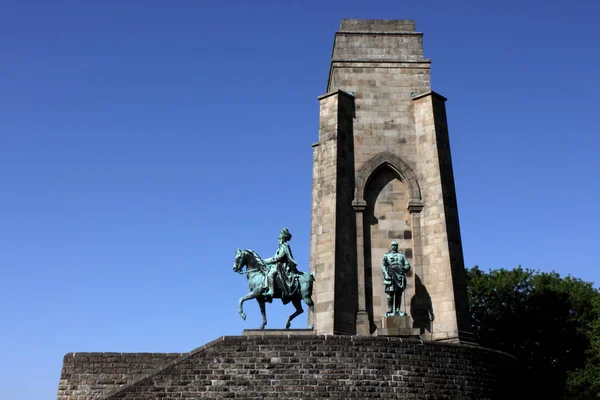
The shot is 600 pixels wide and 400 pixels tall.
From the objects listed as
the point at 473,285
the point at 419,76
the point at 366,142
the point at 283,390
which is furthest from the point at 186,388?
the point at 473,285

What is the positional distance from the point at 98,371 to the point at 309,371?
22.7 ft

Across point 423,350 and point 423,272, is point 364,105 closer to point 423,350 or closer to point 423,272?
point 423,272

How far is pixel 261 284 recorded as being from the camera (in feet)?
69.9

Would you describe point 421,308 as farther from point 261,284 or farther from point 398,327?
point 261,284

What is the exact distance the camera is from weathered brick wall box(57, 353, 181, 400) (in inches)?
747

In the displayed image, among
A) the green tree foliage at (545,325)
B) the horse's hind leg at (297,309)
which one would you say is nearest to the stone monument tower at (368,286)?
the horse's hind leg at (297,309)

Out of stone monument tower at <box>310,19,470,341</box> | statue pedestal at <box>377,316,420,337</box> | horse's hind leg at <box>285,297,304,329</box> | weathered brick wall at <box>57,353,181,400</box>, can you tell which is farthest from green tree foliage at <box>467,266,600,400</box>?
weathered brick wall at <box>57,353,181,400</box>

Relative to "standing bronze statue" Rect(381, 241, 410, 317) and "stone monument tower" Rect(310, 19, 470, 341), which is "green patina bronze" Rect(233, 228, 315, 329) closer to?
"stone monument tower" Rect(310, 19, 470, 341)

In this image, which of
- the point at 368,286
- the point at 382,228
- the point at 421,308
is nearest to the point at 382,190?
the point at 382,228

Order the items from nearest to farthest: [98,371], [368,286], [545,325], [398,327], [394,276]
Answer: [98,371]
[398,327]
[394,276]
[368,286]
[545,325]

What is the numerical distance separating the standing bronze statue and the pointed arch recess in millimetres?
2657

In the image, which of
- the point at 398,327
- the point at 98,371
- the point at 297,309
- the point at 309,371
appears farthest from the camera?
the point at 297,309

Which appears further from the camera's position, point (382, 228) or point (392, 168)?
point (392, 168)

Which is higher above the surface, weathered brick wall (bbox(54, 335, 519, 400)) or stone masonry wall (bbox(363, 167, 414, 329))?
stone masonry wall (bbox(363, 167, 414, 329))
